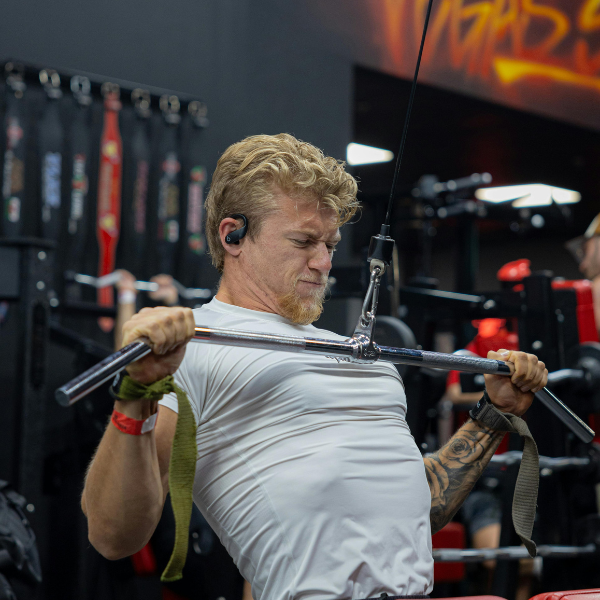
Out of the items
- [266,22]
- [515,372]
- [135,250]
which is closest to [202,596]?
[515,372]

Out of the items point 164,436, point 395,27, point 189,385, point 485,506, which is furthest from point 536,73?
point 164,436

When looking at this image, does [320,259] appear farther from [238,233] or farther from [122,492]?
[122,492]

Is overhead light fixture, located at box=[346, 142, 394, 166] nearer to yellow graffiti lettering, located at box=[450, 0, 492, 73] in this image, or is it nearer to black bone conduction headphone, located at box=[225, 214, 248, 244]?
yellow graffiti lettering, located at box=[450, 0, 492, 73]

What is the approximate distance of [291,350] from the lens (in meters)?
1.20

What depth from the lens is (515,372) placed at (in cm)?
153

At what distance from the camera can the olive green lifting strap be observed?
3.71 ft

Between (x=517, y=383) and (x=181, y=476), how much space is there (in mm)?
754

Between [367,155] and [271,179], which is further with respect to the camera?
[367,155]

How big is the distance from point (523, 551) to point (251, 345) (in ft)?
5.56

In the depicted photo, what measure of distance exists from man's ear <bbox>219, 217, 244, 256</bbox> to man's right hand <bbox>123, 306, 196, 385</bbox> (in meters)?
0.43

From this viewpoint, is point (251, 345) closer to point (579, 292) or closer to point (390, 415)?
point (390, 415)

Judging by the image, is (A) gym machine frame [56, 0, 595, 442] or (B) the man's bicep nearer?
(A) gym machine frame [56, 0, 595, 442]

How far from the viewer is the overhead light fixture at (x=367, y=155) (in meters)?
7.41

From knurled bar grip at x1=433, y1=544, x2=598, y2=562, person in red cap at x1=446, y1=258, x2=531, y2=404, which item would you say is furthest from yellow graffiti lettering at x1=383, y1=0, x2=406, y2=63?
knurled bar grip at x1=433, y1=544, x2=598, y2=562
